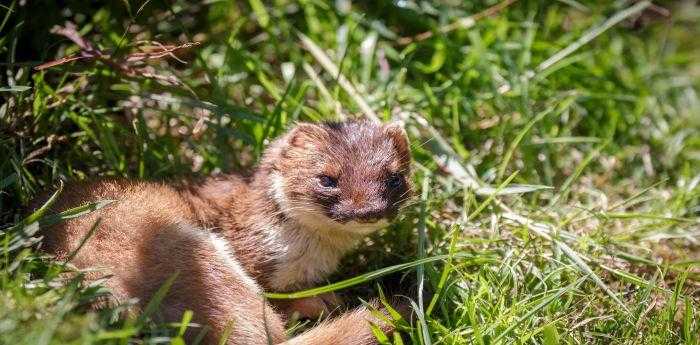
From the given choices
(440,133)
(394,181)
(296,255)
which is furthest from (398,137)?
(440,133)

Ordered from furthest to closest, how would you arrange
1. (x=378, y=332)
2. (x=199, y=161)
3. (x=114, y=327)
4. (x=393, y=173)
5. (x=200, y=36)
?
(x=200, y=36)
(x=199, y=161)
(x=393, y=173)
(x=378, y=332)
(x=114, y=327)

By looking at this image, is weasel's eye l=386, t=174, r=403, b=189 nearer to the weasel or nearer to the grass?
the weasel

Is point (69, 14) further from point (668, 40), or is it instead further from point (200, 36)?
point (668, 40)

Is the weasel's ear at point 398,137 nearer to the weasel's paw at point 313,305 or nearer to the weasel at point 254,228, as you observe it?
the weasel at point 254,228

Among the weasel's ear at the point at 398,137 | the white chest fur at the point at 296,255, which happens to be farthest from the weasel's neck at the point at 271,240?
the weasel's ear at the point at 398,137

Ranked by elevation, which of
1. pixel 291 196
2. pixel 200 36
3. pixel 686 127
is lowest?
pixel 686 127

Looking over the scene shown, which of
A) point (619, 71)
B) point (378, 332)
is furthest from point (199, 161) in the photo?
point (619, 71)
